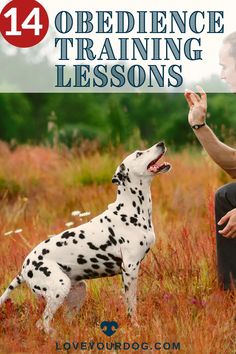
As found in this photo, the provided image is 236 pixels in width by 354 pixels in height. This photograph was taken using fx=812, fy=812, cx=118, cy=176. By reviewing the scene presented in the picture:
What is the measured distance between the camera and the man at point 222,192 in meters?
4.52

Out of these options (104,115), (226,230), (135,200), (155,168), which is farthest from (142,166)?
(104,115)

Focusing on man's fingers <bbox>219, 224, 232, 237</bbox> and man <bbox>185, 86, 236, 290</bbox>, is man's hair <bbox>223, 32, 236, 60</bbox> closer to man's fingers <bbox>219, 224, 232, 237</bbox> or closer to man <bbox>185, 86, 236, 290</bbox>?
man <bbox>185, 86, 236, 290</bbox>

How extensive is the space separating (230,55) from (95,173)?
16.0 feet

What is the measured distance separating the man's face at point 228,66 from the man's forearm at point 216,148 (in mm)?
350

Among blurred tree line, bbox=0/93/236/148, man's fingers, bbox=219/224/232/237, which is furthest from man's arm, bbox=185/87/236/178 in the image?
blurred tree line, bbox=0/93/236/148

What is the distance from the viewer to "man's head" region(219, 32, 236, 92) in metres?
4.73

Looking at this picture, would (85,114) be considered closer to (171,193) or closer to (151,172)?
Result: (171,193)

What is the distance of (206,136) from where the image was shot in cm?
459

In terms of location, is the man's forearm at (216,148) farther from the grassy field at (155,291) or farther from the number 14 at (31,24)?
the number 14 at (31,24)

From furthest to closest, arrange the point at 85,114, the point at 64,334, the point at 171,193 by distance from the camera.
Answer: the point at 85,114 < the point at 171,193 < the point at 64,334

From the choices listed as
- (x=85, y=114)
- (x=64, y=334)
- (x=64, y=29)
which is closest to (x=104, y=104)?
(x=85, y=114)

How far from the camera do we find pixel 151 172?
14.6 feet

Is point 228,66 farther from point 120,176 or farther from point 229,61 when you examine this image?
point 120,176

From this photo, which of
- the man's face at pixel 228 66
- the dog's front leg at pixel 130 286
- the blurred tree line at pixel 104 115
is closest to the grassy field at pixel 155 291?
the dog's front leg at pixel 130 286
